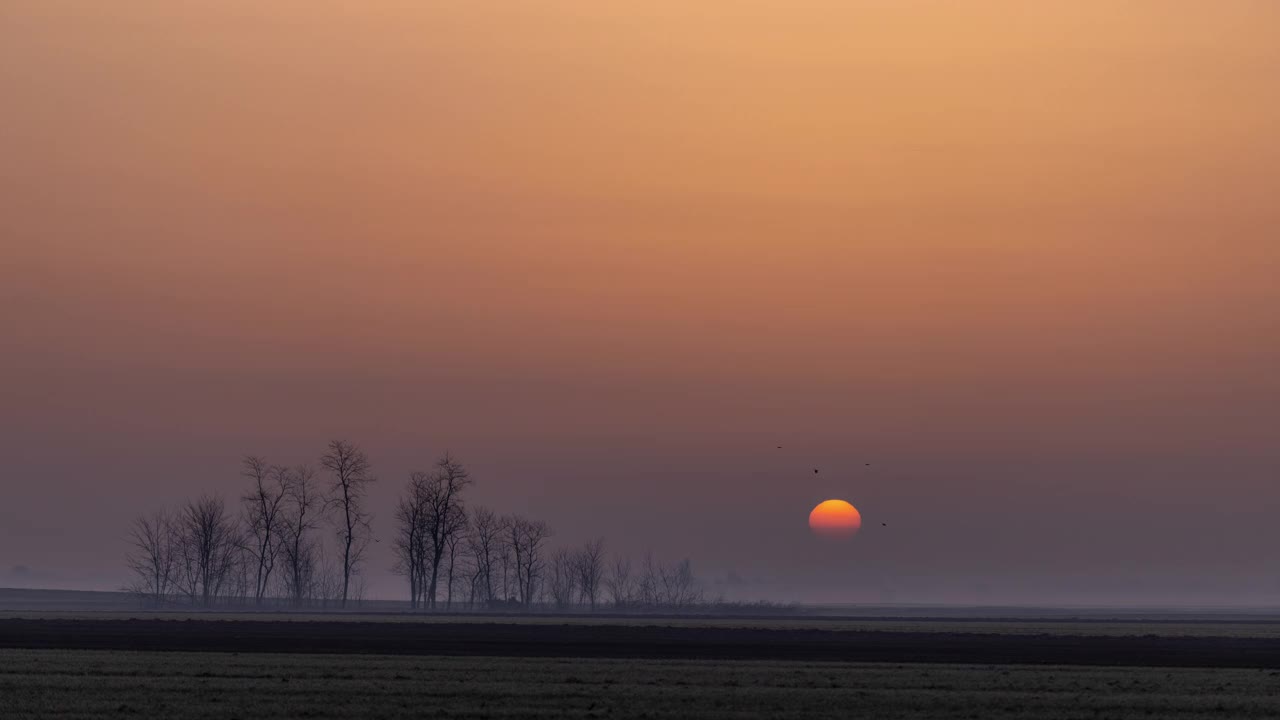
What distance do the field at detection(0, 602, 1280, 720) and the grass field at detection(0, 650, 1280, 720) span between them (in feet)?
0.28

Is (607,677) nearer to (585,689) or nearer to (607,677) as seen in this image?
(607,677)

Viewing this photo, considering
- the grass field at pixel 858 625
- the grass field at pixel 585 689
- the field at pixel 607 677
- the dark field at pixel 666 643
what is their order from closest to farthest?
1. the grass field at pixel 585 689
2. the field at pixel 607 677
3. the dark field at pixel 666 643
4. the grass field at pixel 858 625

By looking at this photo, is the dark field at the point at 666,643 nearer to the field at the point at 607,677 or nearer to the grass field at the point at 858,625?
the field at the point at 607,677

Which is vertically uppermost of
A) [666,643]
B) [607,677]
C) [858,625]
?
[607,677]

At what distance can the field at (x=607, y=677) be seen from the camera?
38.0m

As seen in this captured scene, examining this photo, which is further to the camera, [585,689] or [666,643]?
[666,643]

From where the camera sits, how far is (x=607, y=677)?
4784 centimetres

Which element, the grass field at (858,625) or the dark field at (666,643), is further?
the grass field at (858,625)

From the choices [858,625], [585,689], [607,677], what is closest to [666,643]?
[607,677]

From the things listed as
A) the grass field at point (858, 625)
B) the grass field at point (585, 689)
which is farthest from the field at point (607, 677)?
the grass field at point (858, 625)

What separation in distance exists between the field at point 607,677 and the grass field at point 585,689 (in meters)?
0.09

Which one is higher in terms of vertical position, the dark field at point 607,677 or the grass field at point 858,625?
the dark field at point 607,677

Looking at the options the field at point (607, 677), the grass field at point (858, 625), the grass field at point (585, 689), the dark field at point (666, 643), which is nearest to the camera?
the grass field at point (585, 689)

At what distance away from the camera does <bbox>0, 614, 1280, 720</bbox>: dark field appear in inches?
1499
